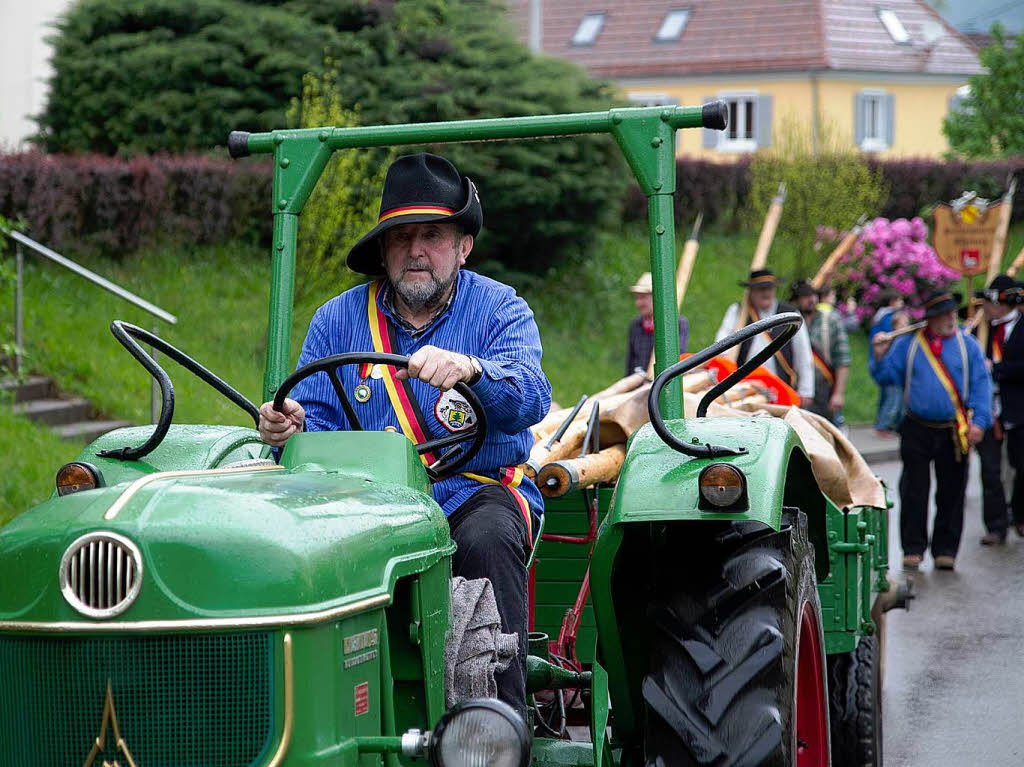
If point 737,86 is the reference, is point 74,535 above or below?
below

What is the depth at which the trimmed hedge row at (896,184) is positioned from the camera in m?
26.7

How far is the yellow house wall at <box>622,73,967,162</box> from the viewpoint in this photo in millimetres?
42281

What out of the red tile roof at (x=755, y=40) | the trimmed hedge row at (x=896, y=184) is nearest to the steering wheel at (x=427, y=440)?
the trimmed hedge row at (x=896, y=184)

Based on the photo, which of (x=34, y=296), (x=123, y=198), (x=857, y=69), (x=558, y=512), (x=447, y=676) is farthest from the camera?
(x=857, y=69)

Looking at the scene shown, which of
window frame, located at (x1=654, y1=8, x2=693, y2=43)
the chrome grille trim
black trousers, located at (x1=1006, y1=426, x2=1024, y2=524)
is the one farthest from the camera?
window frame, located at (x1=654, y1=8, x2=693, y2=43)

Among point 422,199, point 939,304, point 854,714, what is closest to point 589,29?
point 939,304

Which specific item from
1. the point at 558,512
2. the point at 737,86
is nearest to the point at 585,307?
the point at 558,512

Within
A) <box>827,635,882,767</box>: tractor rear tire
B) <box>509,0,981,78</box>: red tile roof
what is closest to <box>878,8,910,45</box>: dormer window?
<box>509,0,981,78</box>: red tile roof

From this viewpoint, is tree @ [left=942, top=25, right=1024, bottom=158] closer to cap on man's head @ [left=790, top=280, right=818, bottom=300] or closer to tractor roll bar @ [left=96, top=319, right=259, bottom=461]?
cap on man's head @ [left=790, top=280, right=818, bottom=300]

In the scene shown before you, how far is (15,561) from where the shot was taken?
9.24 ft

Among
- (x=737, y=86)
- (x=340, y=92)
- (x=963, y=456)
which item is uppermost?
(x=737, y=86)

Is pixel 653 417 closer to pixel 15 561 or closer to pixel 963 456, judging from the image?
pixel 15 561

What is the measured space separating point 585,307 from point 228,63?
619 cm

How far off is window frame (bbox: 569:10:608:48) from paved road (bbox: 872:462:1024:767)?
36.5 metres
